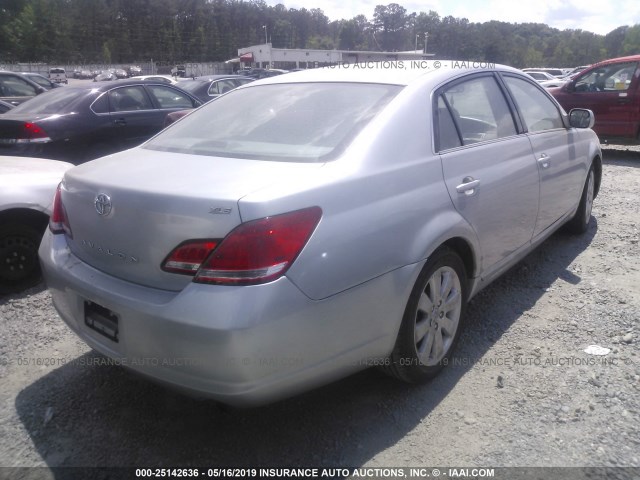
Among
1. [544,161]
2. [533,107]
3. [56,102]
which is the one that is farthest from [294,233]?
[56,102]

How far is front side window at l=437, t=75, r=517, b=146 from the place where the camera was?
2.92m

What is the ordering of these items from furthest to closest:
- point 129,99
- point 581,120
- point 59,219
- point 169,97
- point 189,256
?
point 169,97 → point 129,99 → point 581,120 → point 59,219 → point 189,256

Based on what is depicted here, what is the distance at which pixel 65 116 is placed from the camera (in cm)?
627

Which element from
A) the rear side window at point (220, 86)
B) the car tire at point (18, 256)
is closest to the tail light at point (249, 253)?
the car tire at point (18, 256)

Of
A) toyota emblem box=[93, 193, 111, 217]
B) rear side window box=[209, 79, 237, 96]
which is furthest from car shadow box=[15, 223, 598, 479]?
rear side window box=[209, 79, 237, 96]

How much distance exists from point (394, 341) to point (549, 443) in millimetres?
793

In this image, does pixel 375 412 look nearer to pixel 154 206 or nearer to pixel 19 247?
pixel 154 206

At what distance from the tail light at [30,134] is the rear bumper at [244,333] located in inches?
169

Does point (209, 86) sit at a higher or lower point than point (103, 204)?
A: lower

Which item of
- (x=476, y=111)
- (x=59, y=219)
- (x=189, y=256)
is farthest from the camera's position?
(x=476, y=111)

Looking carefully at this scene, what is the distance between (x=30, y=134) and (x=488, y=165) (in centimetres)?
507

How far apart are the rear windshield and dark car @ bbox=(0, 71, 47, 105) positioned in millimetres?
9383

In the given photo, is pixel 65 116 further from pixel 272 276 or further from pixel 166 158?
pixel 272 276

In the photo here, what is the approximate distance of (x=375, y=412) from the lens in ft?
8.33
